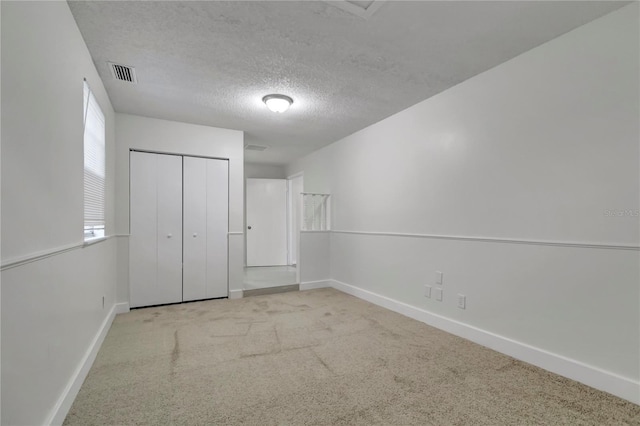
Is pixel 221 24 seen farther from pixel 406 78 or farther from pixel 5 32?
pixel 406 78

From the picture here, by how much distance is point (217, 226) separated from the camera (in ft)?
13.8

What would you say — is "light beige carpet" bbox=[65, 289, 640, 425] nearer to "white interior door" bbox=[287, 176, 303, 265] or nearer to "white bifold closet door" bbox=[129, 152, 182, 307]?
"white bifold closet door" bbox=[129, 152, 182, 307]

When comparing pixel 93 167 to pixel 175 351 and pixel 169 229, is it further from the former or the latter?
pixel 175 351

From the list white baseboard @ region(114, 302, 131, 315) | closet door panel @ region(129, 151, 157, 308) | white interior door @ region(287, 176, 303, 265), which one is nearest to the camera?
white baseboard @ region(114, 302, 131, 315)

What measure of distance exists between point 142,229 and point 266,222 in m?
3.30

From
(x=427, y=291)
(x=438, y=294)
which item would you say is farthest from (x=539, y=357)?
(x=427, y=291)

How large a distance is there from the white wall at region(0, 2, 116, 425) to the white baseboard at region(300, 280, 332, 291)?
116 inches

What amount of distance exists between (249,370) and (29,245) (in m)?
1.52

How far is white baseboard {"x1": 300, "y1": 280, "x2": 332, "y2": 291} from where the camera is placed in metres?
4.78

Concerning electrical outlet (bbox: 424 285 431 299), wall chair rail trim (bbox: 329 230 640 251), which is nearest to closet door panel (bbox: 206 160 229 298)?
wall chair rail trim (bbox: 329 230 640 251)

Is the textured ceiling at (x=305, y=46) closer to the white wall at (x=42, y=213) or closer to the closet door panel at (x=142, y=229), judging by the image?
the white wall at (x=42, y=213)

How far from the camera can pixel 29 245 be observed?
1296 mm

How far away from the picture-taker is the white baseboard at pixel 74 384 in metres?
1.54

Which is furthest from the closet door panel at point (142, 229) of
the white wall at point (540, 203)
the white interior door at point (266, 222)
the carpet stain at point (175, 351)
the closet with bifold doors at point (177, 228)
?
the white wall at point (540, 203)
